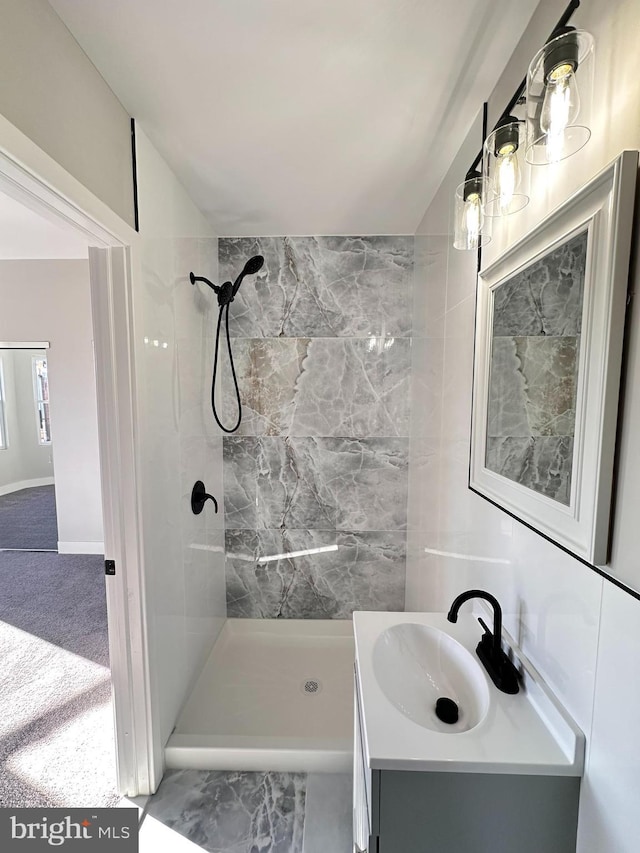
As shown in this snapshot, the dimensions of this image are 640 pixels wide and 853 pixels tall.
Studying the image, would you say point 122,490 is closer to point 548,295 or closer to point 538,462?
point 538,462

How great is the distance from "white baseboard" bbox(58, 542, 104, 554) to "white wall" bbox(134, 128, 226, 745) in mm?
1998

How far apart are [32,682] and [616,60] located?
126 inches

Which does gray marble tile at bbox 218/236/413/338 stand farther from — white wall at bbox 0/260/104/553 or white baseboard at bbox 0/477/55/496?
white baseboard at bbox 0/477/55/496

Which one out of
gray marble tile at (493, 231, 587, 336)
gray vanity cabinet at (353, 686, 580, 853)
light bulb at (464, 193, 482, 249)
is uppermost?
light bulb at (464, 193, 482, 249)

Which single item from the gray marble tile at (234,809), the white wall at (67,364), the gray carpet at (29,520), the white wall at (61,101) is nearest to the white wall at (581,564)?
the gray marble tile at (234,809)

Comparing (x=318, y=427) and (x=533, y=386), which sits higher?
(x=533, y=386)

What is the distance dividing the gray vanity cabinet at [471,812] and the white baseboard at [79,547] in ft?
11.7

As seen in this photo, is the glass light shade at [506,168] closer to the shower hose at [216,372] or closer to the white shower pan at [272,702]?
the shower hose at [216,372]

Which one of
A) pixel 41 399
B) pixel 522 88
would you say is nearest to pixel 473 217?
pixel 522 88

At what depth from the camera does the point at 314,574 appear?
2.43m

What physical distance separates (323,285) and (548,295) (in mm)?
1614

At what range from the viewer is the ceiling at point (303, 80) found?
3.04 ft

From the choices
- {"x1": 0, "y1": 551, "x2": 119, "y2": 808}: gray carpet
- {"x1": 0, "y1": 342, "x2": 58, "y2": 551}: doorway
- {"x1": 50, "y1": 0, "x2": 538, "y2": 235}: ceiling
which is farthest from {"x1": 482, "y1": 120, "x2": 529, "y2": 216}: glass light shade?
{"x1": 0, "y1": 342, "x2": 58, "y2": 551}: doorway

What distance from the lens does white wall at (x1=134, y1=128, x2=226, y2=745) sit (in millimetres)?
1413
